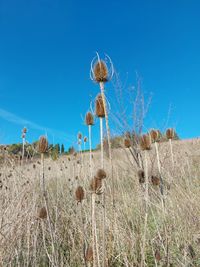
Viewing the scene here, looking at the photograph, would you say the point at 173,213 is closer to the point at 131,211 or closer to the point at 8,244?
the point at 131,211

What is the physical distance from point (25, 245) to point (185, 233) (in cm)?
173

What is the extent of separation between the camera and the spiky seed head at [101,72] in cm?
227

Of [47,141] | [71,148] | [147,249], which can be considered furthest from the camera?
[71,148]

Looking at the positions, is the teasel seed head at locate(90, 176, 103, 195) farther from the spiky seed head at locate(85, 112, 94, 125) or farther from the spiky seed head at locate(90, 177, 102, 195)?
the spiky seed head at locate(85, 112, 94, 125)

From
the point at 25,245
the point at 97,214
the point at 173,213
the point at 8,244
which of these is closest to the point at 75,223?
the point at 97,214

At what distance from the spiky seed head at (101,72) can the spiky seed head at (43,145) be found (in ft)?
1.99

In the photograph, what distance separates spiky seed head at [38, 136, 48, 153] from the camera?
93.8 inches

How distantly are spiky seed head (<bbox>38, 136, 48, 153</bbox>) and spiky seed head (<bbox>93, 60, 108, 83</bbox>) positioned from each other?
605 millimetres

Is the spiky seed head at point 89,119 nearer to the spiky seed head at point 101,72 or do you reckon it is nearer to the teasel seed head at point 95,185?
the spiky seed head at point 101,72

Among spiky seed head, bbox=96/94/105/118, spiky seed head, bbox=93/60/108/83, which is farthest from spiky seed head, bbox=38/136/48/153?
spiky seed head, bbox=93/60/108/83

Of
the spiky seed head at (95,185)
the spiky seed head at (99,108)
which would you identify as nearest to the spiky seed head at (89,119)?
the spiky seed head at (99,108)

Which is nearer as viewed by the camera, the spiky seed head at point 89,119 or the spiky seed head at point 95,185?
the spiky seed head at point 95,185

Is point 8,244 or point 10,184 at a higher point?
point 10,184

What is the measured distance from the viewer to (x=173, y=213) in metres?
3.61
